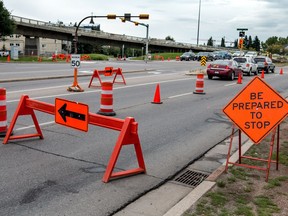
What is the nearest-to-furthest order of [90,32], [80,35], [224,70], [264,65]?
[224,70] → [264,65] → [80,35] → [90,32]

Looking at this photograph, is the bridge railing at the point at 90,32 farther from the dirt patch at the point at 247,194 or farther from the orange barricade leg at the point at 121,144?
the dirt patch at the point at 247,194

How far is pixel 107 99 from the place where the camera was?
11.3 m

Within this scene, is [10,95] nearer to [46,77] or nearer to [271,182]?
[46,77]

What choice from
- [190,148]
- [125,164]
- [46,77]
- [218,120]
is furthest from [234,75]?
[125,164]

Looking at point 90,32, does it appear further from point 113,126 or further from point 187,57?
point 113,126

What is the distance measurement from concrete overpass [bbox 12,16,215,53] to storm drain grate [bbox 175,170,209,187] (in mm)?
64602

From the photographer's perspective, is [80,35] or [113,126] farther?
[80,35]

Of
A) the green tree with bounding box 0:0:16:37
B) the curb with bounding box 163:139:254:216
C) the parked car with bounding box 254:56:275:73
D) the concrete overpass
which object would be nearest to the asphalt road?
the curb with bounding box 163:139:254:216

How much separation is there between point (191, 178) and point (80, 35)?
80.0 metres

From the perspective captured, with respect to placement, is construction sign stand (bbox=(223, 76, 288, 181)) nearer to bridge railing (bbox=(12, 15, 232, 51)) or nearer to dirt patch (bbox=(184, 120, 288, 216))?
dirt patch (bbox=(184, 120, 288, 216))

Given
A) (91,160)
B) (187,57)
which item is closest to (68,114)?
(91,160)

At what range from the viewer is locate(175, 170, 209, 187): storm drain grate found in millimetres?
6141

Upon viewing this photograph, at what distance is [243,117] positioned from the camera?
6.48m

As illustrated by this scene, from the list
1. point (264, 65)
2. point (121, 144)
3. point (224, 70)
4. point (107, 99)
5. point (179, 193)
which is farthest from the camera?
point (264, 65)
